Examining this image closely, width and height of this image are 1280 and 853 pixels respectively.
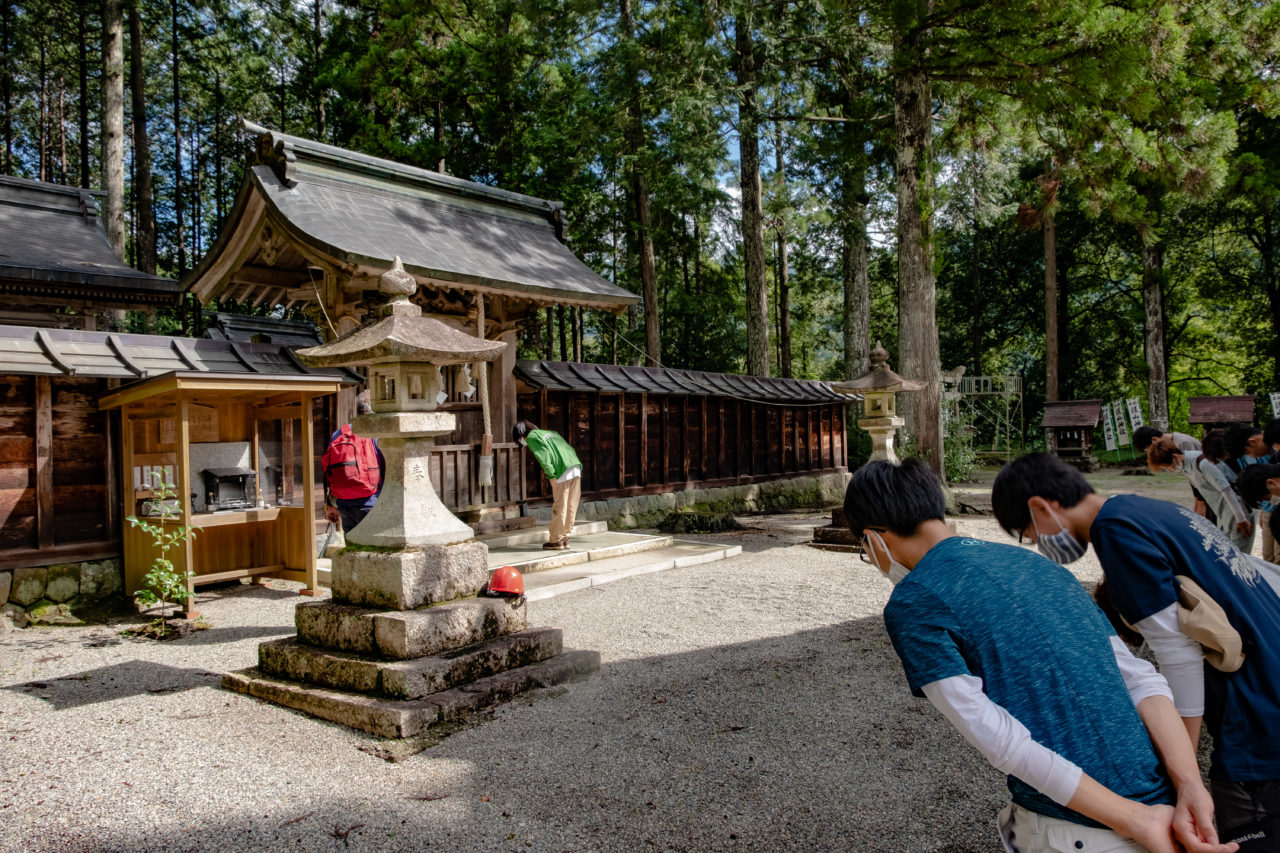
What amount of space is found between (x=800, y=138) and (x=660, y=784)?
17.2 metres

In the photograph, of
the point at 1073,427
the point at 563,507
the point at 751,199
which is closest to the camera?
the point at 563,507

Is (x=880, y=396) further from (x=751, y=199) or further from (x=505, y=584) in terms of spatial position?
(x=751, y=199)

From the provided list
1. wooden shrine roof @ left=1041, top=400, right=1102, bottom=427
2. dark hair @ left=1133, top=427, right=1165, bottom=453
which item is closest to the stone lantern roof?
dark hair @ left=1133, top=427, right=1165, bottom=453

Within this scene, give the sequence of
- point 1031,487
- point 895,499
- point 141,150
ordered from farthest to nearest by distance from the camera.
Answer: point 141,150, point 1031,487, point 895,499

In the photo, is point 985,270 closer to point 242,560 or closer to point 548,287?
point 548,287

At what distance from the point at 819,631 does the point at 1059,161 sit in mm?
10242

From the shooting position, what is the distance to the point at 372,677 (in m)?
4.14

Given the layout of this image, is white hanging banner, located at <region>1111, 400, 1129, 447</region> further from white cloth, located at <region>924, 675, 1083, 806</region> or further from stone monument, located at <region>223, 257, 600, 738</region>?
white cloth, located at <region>924, 675, 1083, 806</region>

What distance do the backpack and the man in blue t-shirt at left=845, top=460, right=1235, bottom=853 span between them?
5.77 meters

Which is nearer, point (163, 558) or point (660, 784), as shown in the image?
point (660, 784)

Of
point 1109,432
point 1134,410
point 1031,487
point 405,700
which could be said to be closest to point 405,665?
point 405,700

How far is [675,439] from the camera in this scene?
12602 mm

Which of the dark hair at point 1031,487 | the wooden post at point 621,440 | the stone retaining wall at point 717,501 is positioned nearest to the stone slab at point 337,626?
the dark hair at point 1031,487

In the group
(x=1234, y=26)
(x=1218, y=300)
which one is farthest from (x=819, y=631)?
(x=1218, y=300)
